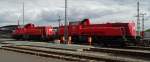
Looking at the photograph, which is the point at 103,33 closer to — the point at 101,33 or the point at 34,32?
the point at 101,33

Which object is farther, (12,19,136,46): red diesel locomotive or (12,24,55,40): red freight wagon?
(12,24,55,40): red freight wagon

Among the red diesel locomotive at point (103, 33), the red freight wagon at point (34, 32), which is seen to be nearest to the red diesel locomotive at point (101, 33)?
the red diesel locomotive at point (103, 33)

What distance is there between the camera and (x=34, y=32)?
1911 inches

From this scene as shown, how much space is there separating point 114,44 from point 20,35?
25.2 m

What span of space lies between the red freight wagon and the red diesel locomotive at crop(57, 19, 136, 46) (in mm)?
7775

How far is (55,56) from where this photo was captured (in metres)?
20.5

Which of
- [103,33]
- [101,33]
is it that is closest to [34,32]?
[101,33]

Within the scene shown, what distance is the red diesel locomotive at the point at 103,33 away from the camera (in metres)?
30.6

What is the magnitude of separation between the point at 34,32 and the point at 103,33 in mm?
18138

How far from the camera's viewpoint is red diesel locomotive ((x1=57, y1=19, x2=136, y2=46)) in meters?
30.6

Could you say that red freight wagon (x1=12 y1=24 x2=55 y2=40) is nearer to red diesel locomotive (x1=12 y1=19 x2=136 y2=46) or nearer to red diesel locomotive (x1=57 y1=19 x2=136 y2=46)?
red diesel locomotive (x1=12 y1=19 x2=136 y2=46)

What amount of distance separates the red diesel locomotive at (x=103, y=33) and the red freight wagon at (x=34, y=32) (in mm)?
7775

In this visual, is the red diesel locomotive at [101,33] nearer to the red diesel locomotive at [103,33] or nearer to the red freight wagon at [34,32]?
the red diesel locomotive at [103,33]

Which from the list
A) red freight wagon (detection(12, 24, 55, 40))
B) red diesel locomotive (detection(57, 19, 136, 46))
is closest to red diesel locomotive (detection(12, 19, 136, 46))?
red diesel locomotive (detection(57, 19, 136, 46))
